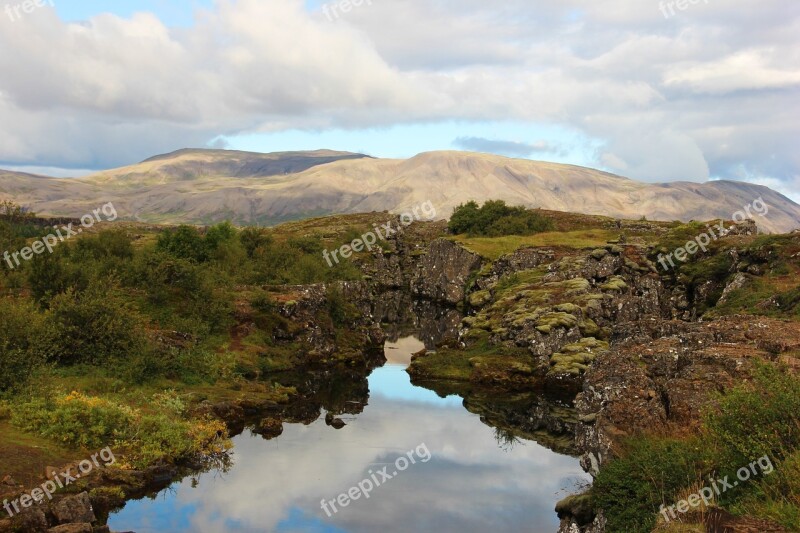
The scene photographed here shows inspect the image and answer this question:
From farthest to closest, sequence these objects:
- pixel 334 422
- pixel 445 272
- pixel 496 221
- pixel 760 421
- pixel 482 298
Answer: pixel 496 221, pixel 445 272, pixel 482 298, pixel 334 422, pixel 760 421

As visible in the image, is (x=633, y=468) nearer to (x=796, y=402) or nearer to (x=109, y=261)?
(x=796, y=402)

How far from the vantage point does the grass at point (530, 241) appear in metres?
105

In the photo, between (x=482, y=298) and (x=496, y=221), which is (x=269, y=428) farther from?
(x=496, y=221)

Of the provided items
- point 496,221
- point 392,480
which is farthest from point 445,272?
point 392,480

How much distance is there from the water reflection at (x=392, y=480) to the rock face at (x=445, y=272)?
2173 inches

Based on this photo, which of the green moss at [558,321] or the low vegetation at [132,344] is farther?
the green moss at [558,321]

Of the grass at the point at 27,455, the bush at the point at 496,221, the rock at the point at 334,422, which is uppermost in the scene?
the bush at the point at 496,221

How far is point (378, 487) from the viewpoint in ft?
114

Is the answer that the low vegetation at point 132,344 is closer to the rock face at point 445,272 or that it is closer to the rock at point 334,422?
the rock at point 334,422

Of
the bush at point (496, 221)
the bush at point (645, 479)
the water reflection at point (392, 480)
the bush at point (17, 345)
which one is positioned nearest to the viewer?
the bush at point (645, 479)

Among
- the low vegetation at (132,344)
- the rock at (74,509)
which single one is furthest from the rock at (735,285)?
the rock at (74,509)

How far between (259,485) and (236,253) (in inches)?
2121

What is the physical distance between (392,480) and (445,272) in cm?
7888

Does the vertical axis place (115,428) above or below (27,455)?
below
